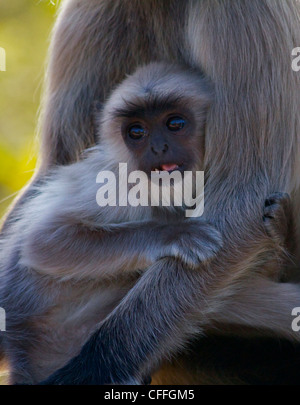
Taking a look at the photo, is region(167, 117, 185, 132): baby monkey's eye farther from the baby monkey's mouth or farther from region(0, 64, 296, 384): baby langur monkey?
the baby monkey's mouth

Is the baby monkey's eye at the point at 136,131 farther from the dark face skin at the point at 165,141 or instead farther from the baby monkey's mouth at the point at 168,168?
the baby monkey's mouth at the point at 168,168

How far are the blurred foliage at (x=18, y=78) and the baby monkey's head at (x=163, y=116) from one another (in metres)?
3.58

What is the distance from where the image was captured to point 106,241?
3666 mm

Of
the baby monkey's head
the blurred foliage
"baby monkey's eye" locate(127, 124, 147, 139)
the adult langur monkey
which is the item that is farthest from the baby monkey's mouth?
the blurred foliage

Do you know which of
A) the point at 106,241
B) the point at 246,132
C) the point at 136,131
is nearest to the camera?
the point at 246,132

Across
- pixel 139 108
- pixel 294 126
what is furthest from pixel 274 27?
pixel 139 108

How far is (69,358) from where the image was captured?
11.9ft

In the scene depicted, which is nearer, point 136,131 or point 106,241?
point 106,241

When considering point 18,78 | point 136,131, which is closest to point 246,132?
point 136,131

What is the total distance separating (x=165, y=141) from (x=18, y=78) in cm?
478

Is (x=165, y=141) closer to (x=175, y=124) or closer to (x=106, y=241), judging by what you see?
(x=175, y=124)

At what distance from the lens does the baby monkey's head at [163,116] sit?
364 cm

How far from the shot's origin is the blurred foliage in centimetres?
743
